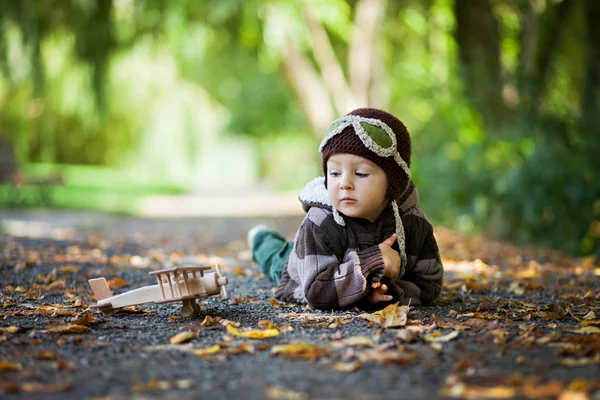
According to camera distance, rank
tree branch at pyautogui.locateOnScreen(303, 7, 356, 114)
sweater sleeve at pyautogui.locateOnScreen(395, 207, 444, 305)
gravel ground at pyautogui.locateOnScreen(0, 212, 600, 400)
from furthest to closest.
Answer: tree branch at pyautogui.locateOnScreen(303, 7, 356, 114) → sweater sleeve at pyautogui.locateOnScreen(395, 207, 444, 305) → gravel ground at pyautogui.locateOnScreen(0, 212, 600, 400)

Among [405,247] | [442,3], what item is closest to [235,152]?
[442,3]

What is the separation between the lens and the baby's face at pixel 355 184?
3.06 meters

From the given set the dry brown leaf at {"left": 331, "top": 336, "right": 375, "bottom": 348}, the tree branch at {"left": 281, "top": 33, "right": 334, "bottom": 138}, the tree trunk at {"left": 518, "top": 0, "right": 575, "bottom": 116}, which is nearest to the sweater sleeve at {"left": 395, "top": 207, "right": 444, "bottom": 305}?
the dry brown leaf at {"left": 331, "top": 336, "right": 375, "bottom": 348}

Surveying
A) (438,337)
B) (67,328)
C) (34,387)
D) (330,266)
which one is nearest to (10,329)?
(67,328)

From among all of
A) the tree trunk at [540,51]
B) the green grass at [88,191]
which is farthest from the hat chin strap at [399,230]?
the green grass at [88,191]

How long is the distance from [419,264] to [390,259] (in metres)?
0.33

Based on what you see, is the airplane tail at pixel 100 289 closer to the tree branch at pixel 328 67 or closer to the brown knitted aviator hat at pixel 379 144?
the brown knitted aviator hat at pixel 379 144

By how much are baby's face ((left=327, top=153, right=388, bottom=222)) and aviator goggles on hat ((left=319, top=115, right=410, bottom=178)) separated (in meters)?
0.08

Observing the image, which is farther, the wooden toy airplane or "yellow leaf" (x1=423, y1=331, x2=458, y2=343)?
the wooden toy airplane

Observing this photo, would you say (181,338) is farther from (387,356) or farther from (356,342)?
(387,356)

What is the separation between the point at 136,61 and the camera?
15.8 metres

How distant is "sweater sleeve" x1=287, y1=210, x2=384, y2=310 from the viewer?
3041 millimetres

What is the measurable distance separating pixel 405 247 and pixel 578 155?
13.5ft

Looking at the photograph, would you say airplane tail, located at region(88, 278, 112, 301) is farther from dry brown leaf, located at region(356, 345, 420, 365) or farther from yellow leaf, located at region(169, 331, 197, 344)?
dry brown leaf, located at region(356, 345, 420, 365)
